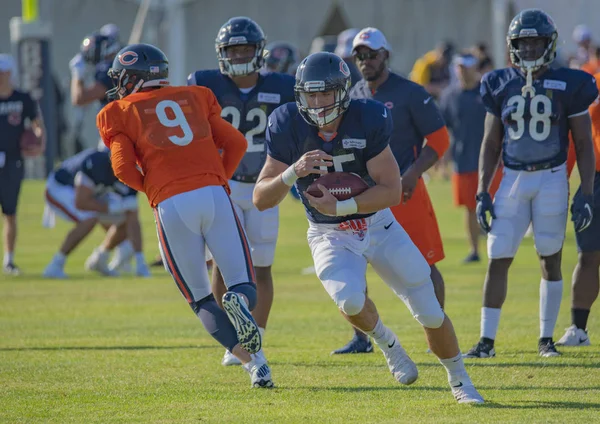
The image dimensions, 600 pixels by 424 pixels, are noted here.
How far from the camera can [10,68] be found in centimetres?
1280

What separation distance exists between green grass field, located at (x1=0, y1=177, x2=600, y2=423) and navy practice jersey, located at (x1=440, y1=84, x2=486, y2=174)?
176 centimetres

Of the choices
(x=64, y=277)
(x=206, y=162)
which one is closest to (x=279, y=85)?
(x=206, y=162)

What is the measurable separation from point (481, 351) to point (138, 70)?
2765 millimetres

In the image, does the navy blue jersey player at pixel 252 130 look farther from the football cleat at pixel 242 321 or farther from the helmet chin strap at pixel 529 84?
the helmet chin strap at pixel 529 84

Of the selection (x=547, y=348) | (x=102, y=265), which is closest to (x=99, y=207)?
(x=102, y=265)

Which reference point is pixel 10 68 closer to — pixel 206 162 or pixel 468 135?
pixel 468 135

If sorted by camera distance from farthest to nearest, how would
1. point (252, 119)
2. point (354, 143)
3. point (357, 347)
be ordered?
point (357, 347), point (252, 119), point (354, 143)

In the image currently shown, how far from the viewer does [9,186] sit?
40.6 feet

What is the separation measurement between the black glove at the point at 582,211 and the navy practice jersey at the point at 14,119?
Result: 7.42m

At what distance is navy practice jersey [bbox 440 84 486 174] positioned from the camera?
13000 millimetres

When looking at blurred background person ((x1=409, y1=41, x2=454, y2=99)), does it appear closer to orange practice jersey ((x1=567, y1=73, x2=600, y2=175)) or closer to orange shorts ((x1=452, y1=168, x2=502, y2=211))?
orange shorts ((x1=452, y1=168, x2=502, y2=211))

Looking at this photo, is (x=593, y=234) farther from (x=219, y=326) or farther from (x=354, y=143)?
(x=219, y=326)

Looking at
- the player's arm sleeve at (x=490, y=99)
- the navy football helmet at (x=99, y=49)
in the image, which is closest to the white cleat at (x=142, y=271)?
the navy football helmet at (x=99, y=49)

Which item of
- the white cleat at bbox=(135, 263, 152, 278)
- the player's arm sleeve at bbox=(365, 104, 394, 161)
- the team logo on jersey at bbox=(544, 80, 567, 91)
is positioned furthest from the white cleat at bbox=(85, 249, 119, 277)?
the player's arm sleeve at bbox=(365, 104, 394, 161)
